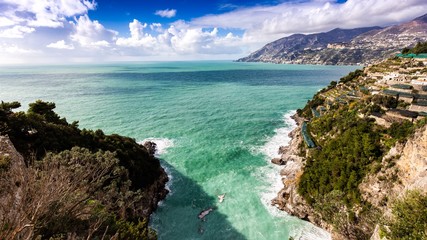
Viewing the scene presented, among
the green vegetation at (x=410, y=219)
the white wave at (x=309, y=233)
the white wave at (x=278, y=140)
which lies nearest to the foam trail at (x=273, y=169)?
the white wave at (x=278, y=140)

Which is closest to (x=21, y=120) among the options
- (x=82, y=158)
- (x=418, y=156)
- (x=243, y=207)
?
(x=82, y=158)

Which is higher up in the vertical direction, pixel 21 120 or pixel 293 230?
pixel 21 120

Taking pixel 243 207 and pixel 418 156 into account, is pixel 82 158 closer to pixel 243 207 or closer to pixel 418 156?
pixel 243 207

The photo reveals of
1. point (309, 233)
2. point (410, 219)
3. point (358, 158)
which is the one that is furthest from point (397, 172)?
point (309, 233)

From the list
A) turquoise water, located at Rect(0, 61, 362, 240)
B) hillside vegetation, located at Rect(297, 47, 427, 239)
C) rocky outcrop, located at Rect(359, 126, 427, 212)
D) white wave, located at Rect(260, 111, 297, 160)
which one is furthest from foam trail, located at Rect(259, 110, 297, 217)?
rocky outcrop, located at Rect(359, 126, 427, 212)

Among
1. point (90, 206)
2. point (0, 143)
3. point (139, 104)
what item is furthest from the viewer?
point (139, 104)

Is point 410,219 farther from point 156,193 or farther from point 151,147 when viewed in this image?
point 151,147
